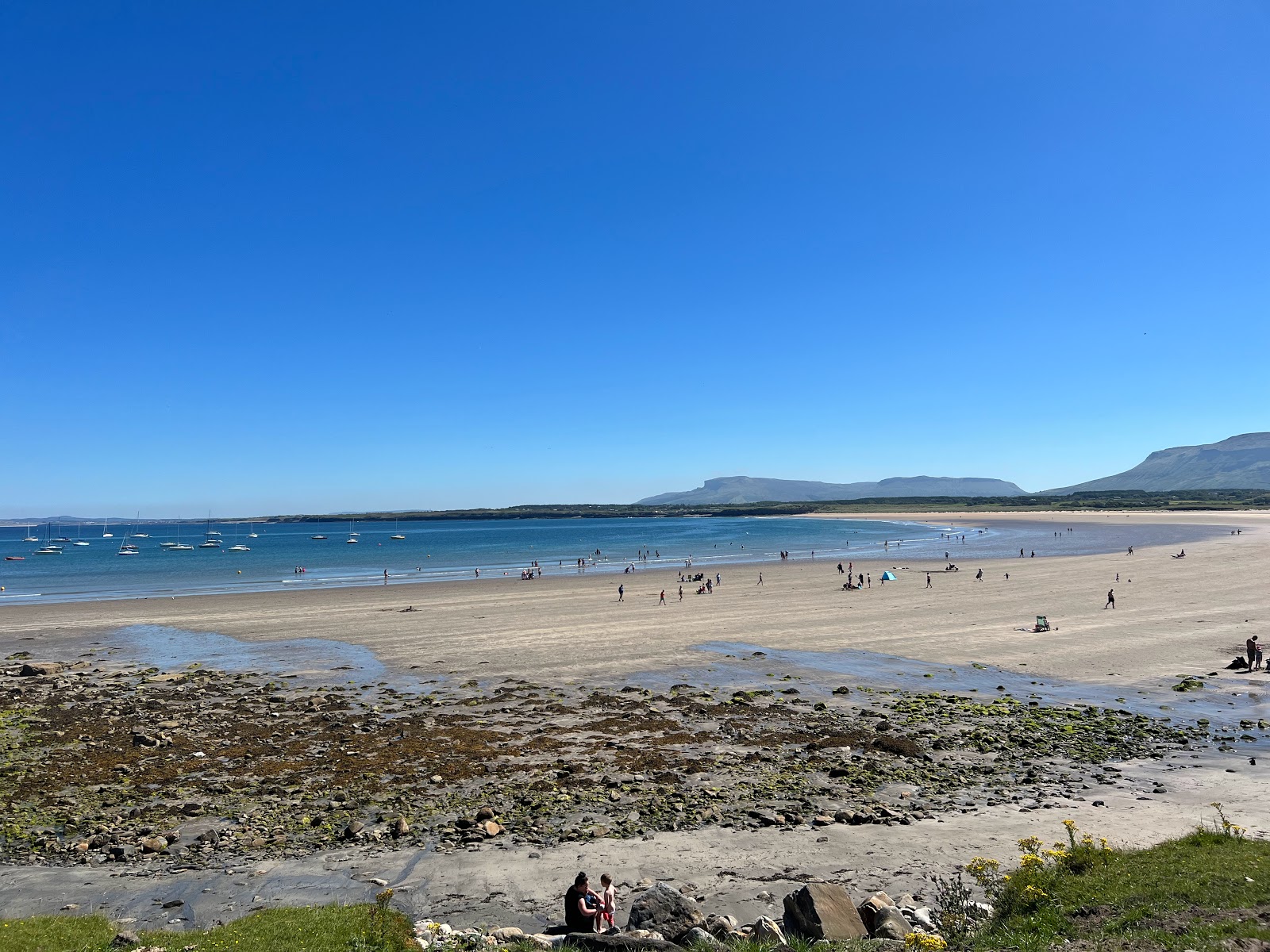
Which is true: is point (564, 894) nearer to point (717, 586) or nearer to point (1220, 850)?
point (1220, 850)

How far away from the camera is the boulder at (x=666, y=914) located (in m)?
9.76

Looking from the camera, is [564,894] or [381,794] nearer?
[564,894]

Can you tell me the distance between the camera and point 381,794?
601 inches

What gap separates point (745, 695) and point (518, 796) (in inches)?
385

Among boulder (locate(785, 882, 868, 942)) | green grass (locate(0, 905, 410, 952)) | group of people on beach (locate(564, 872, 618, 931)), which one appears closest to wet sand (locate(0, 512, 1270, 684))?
group of people on beach (locate(564, 872, 618, 931))

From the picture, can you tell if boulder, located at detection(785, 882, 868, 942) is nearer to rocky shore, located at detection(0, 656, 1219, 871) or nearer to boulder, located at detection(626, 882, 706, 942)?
boulder, located at detection(626, 882, 706, 942)

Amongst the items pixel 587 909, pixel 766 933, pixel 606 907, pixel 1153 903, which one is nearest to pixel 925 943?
pixel 766 933

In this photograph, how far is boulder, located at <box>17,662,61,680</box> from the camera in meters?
27.3

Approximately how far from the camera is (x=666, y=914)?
9.89 meters

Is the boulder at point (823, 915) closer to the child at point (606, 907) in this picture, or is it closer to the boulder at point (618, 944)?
the boulder at point (618, 944)

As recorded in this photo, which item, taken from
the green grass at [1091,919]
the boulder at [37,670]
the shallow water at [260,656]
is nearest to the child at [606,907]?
the green grass at [1091,919]

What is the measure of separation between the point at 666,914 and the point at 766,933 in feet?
4.48

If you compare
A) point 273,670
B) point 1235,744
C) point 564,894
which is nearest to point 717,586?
point 273,670

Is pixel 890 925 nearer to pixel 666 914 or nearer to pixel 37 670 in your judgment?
pixel 666 914
